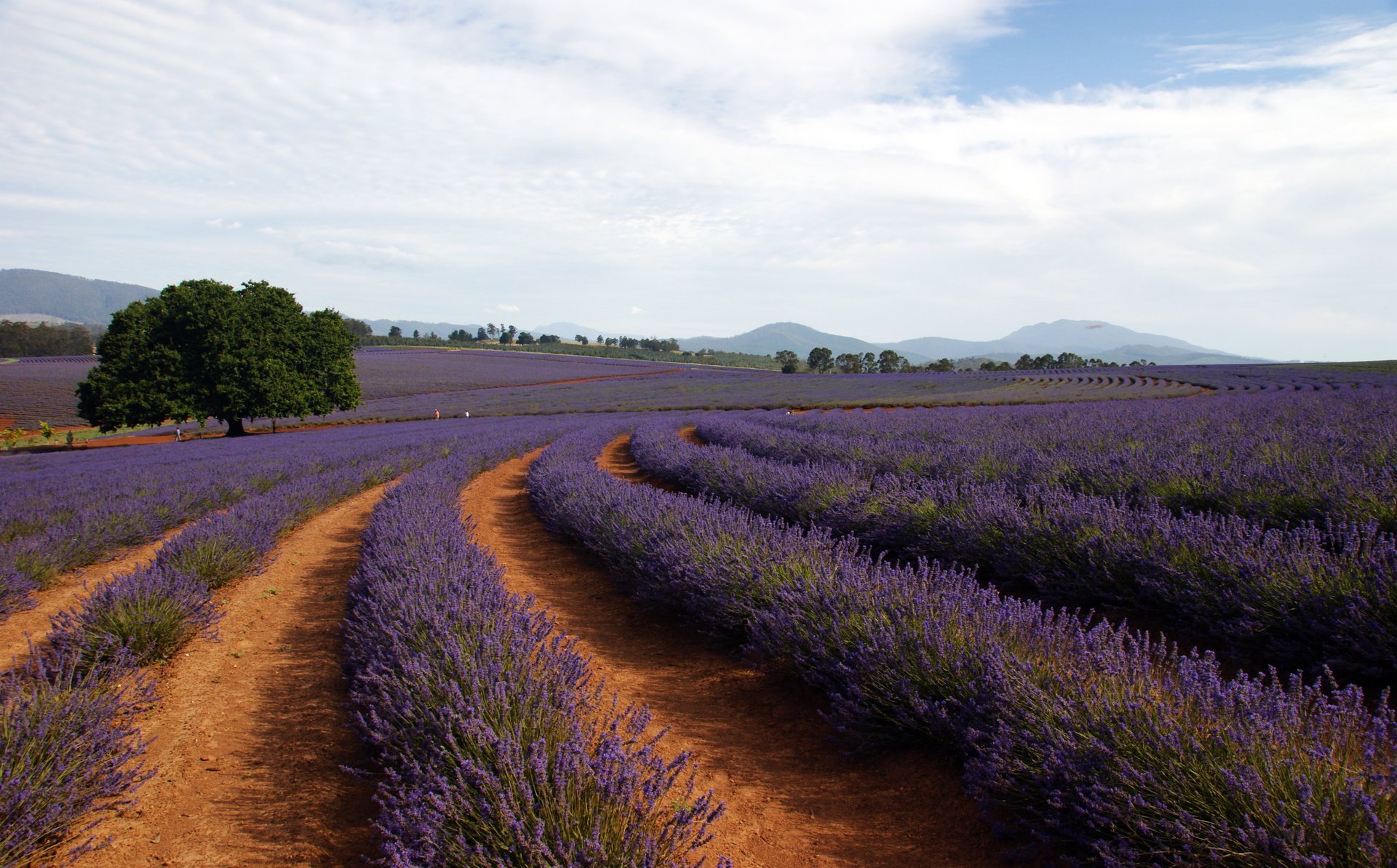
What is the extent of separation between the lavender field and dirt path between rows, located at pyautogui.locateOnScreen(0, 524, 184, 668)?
0.38 ft

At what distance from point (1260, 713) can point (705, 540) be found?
289cm

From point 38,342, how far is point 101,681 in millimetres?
98395

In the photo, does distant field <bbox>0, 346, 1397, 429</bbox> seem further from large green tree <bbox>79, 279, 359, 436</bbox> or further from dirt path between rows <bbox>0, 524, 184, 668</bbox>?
dirt path between rows <bbox>0, 524, 184, 668</bbox>

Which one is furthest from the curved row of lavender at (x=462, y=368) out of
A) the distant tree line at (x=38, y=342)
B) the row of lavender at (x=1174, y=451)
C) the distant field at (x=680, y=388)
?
the distant tree line at (x=38, y=342)

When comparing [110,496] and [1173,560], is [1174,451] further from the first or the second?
[110,496]

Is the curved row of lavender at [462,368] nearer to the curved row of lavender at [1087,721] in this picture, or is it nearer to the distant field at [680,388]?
the distant field at [680,388]

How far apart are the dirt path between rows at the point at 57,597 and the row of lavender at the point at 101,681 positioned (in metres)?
0.25

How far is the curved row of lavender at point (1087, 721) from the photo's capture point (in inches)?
63.1

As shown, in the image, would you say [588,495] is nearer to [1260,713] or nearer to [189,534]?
[189,534]

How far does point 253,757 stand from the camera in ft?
9.47

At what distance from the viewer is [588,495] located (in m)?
6.76

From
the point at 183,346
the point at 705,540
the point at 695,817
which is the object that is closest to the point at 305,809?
the point at 695,817

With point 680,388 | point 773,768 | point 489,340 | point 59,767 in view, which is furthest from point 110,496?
point 489,340

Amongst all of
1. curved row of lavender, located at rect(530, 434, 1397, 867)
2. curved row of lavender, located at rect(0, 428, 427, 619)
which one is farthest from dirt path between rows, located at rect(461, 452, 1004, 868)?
curved row of lavender, located at rect(0, 428, 427, 619)
